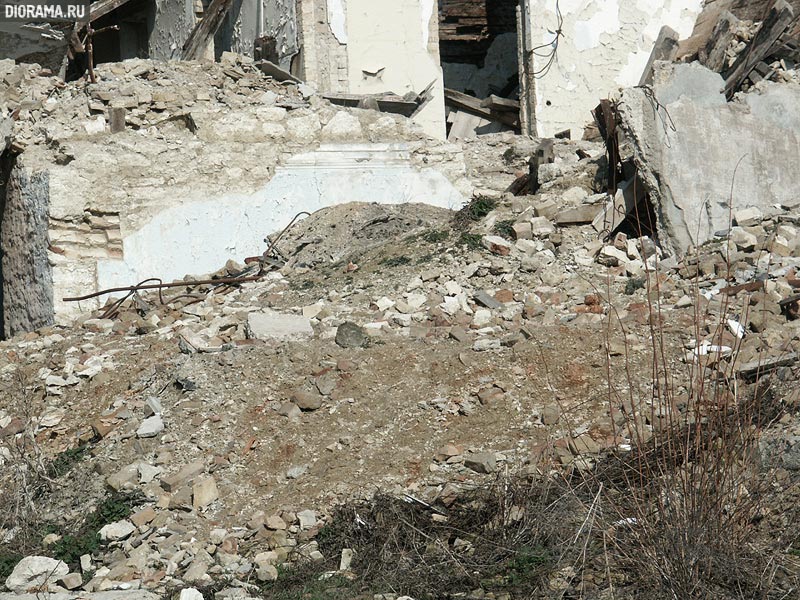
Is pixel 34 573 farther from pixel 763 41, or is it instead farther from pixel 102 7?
pixel 102 7

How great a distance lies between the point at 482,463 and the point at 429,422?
1.98 ft

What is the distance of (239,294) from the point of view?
948cm

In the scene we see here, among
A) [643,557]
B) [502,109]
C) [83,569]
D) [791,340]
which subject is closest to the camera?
[643,557]

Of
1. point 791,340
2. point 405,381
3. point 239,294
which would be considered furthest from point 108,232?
point 791,340

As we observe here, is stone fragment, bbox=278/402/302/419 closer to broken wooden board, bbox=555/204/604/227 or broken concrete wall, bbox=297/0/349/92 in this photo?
broken wooden board, bbox=555/204/604/227

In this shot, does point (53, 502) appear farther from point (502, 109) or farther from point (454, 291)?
point (502, 109)

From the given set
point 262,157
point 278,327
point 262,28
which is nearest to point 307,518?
point 278,327

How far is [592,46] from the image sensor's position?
567 inches

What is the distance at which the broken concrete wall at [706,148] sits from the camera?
28.4 feet

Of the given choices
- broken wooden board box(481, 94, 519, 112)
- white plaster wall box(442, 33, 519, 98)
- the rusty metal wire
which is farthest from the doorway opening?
the rusty metal wire

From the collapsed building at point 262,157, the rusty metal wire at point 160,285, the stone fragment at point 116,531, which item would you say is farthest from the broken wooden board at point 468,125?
the stone fragment at point 116,531

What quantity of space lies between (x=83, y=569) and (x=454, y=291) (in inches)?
138

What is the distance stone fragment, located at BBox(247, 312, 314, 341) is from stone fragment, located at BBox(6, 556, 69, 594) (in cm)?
247

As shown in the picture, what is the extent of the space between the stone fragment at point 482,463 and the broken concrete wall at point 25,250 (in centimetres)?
491
